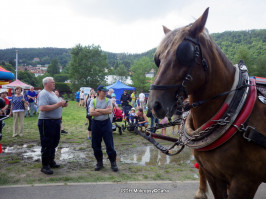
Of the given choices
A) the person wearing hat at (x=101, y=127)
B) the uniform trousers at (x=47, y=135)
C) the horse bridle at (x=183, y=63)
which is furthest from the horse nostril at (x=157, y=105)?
the uniform trousers at (x=47, y=135)

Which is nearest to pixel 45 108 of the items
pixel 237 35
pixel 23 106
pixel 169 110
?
pixel 169 110

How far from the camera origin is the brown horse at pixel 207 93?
62.2 inches

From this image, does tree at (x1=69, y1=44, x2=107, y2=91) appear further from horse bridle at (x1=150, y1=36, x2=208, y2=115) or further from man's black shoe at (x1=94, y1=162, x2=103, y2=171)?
horse bridle at (x1=150, y1=36, x2=208, y2=115)

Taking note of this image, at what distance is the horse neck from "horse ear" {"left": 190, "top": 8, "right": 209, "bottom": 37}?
29cm

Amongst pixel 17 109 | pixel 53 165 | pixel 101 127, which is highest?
pixel 101 127

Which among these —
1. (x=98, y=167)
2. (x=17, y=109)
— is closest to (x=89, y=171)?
(x=98, y=167)

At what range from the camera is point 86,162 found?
532 centimetres

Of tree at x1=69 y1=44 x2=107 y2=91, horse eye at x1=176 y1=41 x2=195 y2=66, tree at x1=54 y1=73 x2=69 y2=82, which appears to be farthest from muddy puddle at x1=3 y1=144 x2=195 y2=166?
tree at x1=54 y1=73 x2=69 y2=82

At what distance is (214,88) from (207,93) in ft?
0.26

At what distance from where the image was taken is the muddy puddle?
5.42 meters

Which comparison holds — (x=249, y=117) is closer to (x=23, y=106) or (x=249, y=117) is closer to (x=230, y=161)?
(x=230, y=161)

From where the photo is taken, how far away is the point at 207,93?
1.79m

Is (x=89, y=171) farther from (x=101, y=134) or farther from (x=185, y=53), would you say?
(x=185, y=53)

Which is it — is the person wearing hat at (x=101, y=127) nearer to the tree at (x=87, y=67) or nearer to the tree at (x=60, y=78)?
the tree at (x=87, y=67)
